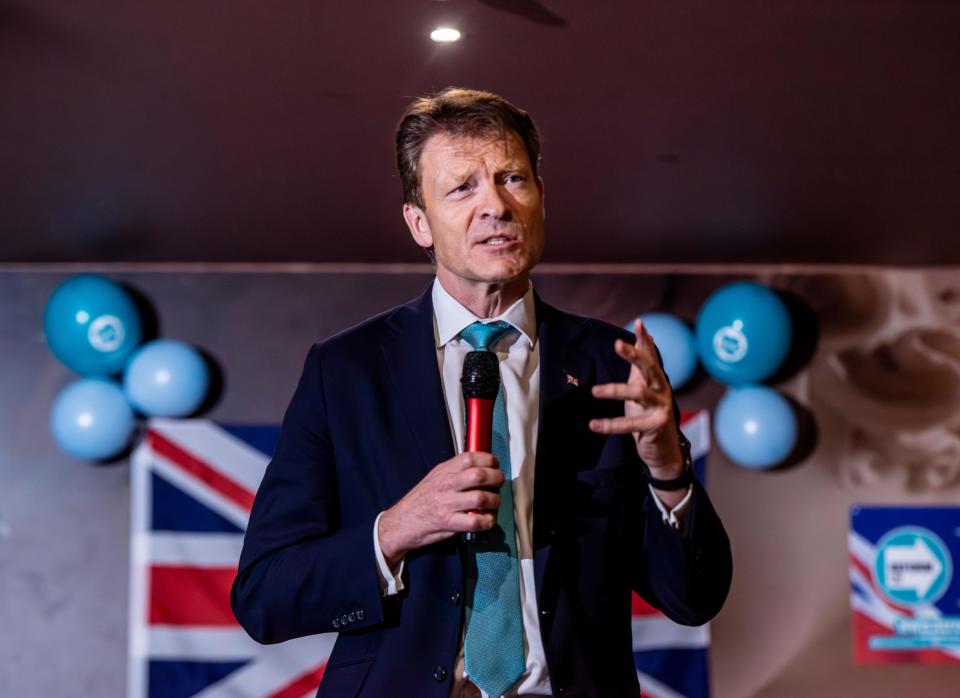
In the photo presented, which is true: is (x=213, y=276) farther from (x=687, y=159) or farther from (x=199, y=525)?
(x=687, y=159)

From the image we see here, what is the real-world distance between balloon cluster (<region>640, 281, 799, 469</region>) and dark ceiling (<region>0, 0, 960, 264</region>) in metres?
0.31

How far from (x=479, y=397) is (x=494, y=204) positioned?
288 millimetres

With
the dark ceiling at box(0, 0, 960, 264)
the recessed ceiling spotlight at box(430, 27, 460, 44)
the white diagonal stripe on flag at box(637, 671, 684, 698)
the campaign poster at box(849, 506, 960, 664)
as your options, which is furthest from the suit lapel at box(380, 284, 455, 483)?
the campaign poster at box(849, 506, 960, 664)

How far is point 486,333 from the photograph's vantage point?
163 centimetres

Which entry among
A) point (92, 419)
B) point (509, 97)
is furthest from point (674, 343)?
point (92, 419)

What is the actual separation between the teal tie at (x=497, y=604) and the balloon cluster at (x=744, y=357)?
3691mm

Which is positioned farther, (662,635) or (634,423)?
(662,635)

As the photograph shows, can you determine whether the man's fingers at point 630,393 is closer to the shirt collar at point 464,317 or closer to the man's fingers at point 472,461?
the man's fingers at point 472,461

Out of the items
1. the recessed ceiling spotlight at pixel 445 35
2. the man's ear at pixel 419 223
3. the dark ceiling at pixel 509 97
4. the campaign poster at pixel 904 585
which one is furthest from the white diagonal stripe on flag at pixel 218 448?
the man's ear at pixel 419 223

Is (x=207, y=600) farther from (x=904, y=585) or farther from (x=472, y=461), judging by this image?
(x=472, y=461)

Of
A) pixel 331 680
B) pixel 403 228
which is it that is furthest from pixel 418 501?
pixel 403 228

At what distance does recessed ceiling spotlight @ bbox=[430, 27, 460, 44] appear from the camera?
3043mm

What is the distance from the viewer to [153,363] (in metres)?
5.13

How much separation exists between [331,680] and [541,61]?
2126mm
